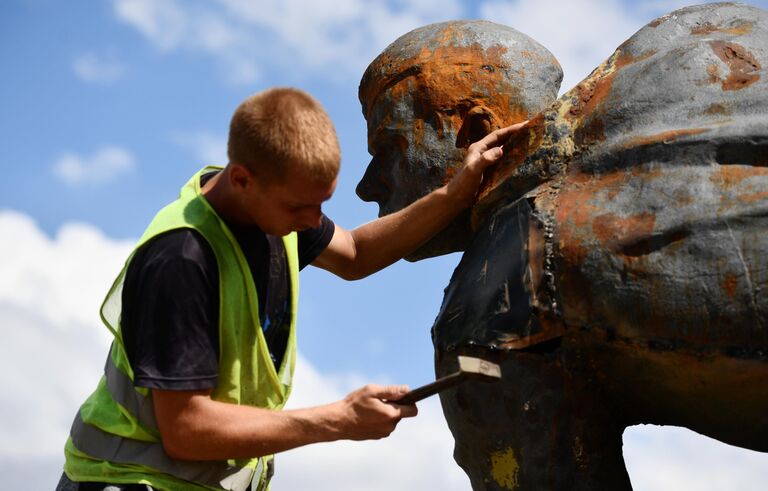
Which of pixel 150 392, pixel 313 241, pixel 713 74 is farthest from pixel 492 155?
pixel 150 392

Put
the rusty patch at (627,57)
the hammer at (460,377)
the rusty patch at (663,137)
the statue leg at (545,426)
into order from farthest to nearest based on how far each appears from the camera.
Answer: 1. the rusty patch at (627,57)
2. the statue leg at (545,426)
3. the rusty patch at (663,137)
4. the hammer at (460,377)

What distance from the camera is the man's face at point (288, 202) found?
328cm

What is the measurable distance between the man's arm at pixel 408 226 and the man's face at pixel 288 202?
71cm

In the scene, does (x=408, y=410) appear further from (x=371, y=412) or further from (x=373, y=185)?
(x=373, y=185)

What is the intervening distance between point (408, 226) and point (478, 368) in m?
1.05

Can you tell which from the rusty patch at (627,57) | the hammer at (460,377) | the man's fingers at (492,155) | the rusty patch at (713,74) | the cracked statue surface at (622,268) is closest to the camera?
the hammer at (460,377)

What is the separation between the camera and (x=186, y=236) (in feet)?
10.8

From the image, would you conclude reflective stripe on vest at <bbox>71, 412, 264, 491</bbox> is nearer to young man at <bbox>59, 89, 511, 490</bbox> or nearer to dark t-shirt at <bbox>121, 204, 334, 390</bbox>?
young man at <bbox>59, 89, 511, 490</bbox>

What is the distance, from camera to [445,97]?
4223 mm

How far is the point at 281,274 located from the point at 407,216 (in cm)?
69

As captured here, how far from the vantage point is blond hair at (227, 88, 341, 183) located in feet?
10.6

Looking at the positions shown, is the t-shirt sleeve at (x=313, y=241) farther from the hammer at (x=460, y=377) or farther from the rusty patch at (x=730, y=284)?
the rusty patch at (x=730, y=284)

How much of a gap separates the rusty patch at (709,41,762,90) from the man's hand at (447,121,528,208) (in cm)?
65

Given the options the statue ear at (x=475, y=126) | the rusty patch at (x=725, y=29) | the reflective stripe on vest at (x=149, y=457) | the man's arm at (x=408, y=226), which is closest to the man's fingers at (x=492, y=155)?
the man's arm at (x=408, y=226)
